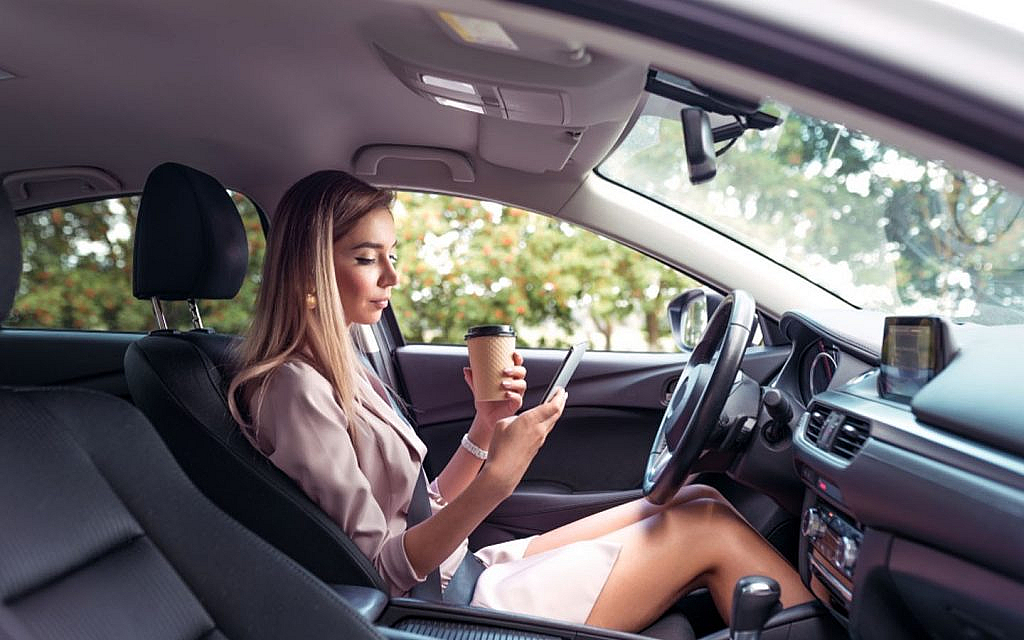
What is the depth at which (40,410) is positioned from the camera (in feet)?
3.78

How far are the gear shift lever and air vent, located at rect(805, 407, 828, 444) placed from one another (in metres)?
0.27

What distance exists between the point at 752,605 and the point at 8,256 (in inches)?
47.2

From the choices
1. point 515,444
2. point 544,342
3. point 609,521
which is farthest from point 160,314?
point 544,342

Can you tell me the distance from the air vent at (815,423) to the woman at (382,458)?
0.31m

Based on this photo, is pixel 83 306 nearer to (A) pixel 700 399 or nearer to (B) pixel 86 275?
(B) pixel 86 275

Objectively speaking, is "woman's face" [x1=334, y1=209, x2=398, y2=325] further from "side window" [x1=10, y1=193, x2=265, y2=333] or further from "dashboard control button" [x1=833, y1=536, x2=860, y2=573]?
"side window" [x1=10, y1=193, x2=265, y2=333]

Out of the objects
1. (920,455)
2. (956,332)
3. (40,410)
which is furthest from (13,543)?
(956,332)

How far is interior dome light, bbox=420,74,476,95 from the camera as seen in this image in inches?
65.6

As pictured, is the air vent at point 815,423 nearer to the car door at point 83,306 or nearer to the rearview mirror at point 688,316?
the rearview mirror at point 688,316

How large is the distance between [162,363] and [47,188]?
132 cm

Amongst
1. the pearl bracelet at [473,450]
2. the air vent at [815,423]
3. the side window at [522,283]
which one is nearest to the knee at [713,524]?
the air vent at [815,423]

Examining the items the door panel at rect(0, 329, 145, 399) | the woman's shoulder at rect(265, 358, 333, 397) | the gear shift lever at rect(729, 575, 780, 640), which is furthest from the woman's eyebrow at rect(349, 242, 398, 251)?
the door panel at rect(0, 329, 145, 399)

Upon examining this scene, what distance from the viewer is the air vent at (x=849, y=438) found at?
137 centimetres

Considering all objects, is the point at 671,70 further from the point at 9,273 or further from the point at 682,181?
the point at 682,181
